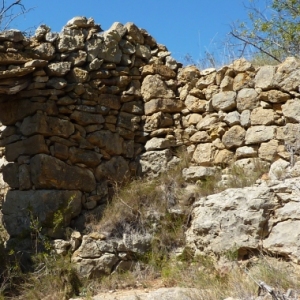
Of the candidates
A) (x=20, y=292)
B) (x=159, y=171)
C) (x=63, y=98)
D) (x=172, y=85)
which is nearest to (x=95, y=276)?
(x=20, y=292)

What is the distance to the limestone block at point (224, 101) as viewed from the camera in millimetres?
7176

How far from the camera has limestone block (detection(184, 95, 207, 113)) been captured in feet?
24.6

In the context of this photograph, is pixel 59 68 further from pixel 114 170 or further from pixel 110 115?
pixel 114 170

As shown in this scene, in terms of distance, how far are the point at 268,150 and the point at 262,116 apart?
0.47 meters

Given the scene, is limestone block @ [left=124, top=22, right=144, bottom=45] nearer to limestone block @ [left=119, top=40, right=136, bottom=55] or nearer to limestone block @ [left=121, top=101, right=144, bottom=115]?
limestone block @ [left=119, top=40, right=136, bottom=55]

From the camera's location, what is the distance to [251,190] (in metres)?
5.95

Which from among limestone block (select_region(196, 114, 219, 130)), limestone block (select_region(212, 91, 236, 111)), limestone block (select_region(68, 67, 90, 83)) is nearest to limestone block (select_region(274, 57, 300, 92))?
limestone block (select_region(212, 91, 236, 111))

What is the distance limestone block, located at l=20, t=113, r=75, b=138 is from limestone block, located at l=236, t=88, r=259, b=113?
7.45 feet

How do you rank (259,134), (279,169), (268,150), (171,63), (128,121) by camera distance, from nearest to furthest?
(279,169)
(268,150)
(259,134)
(128,121)
(171,63)

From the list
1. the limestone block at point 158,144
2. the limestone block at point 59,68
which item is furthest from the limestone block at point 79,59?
the limestone block at point 158,144

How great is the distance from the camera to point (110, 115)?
7391 mm

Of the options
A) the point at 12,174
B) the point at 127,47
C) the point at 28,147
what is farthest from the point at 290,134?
the point at 12,174

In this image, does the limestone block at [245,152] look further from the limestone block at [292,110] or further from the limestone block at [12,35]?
the limestone block at [12,35]

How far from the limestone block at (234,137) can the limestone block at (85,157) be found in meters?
1.73
